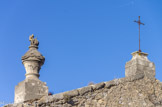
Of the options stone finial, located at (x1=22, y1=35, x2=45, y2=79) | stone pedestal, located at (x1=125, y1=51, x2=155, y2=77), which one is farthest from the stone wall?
stone finial, located at (x1=22, y1=35, x2=45, y2=79)

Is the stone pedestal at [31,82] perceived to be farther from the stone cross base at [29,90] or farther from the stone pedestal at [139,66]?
the stone pedestal at [139,66]

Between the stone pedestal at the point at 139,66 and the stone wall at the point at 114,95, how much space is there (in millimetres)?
166

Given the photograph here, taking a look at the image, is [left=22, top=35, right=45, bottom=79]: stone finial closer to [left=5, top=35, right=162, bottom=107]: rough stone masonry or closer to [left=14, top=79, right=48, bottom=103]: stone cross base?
[left=5, top=35, right=162, bottom=107]: rough stone masonry

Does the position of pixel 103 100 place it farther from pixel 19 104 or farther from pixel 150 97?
pixel 19 104

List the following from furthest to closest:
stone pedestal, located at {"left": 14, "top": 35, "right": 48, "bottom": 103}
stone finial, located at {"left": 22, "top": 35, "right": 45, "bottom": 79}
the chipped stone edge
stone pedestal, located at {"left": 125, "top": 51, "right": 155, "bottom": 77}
A: stone pedestal, located at {"left": 125, "top": 51, "right": 155, "bottom": 77}
stone finial, located at {"left": 22, "top": 35, "right": 45, "bottom": 79}
stone pedestal, located at {"left": 14, "top": 35, "right": 48, "bottom": 103}
the chipped stone edge

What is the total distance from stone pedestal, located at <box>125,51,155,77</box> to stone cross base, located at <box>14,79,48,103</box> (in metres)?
2.63

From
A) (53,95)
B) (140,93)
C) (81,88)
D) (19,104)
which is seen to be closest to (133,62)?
(140,93)

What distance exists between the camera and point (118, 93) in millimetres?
10945

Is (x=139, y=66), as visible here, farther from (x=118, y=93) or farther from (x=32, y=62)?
(x=32, y=62)

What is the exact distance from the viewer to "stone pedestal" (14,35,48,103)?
33.5ft

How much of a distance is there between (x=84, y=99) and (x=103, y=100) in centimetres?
56

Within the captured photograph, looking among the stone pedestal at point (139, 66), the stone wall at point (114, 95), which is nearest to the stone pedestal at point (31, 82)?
the stone wall at point (114, 95)

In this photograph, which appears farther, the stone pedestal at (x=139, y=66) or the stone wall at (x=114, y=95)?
the stone pedestal at (x=139, y=66)

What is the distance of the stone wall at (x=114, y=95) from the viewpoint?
1014cm
